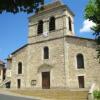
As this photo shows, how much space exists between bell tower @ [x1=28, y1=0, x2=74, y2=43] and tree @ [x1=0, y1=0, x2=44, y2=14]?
2379 cm

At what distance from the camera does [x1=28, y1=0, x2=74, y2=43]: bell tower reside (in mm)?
30188

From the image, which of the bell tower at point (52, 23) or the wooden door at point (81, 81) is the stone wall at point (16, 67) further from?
the wooden door at point (81, 81)

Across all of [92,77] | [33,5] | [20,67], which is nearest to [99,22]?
[33,5]

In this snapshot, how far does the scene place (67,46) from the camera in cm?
2897

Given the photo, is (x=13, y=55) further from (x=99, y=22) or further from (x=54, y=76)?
(x=99, y=22)

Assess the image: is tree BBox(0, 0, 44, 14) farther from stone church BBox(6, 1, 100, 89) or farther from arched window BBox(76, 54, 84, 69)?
arched window BBox(76, 54, 84, 69)

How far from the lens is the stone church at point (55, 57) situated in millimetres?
27266

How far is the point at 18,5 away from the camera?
18.5 feet

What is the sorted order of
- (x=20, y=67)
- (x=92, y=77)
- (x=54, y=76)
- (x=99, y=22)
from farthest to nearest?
(x=20, y=67) < (x=54, y=76) < (x=92, y=77) < (x=99, y=22)

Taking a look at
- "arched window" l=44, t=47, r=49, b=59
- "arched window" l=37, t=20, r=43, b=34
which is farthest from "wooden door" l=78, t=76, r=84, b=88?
"arched window" l=37, t=20, r=43, b=34

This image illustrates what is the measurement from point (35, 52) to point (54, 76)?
500 cm

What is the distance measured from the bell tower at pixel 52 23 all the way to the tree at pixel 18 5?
23.8 m

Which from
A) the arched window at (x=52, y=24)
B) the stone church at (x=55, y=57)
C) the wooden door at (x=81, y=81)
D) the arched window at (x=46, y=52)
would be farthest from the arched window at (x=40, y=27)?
the wooden door at (x=81, y=81)

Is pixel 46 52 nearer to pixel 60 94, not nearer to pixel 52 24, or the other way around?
pixel 52 24
